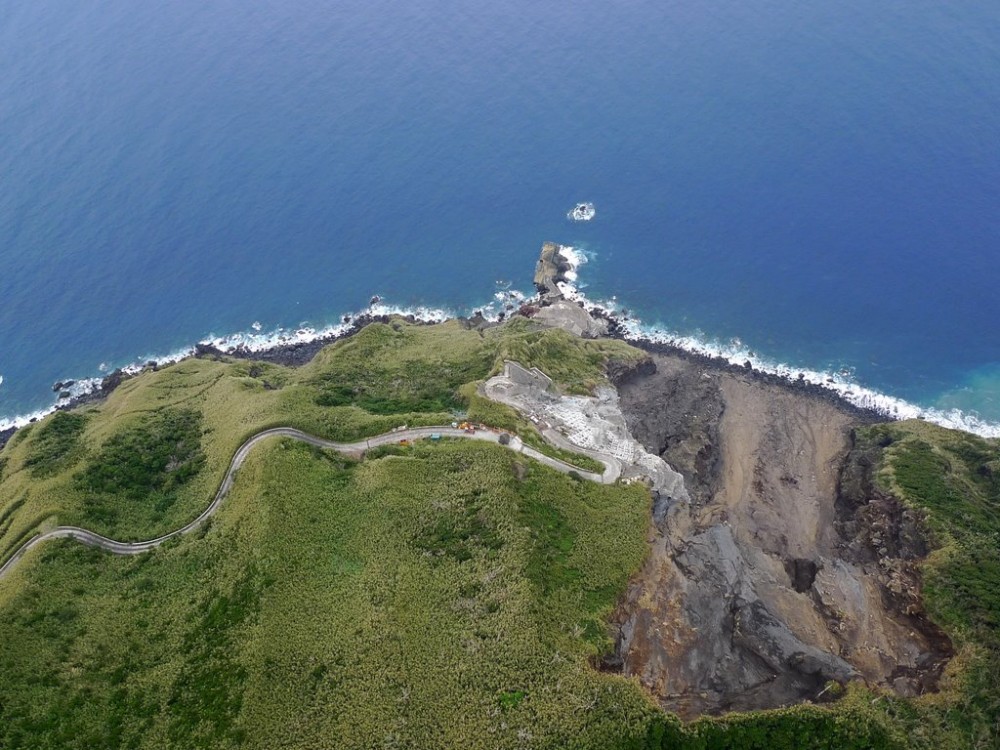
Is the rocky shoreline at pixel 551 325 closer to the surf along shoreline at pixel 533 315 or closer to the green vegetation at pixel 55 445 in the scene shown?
the surf along shoreline at pixel 533 315

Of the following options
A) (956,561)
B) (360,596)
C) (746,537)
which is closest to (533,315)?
(746,537)

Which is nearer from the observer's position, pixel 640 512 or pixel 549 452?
pixel 640 512

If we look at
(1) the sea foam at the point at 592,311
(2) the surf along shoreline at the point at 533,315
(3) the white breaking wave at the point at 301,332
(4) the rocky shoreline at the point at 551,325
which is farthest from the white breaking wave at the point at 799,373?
(3) the white breaking wave at the point at 301,332

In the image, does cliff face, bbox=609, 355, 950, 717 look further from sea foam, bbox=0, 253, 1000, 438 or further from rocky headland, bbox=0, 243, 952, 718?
sea foam, bbox=0, 253, 1000, 438

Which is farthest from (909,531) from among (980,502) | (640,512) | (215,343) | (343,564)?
(215,343)

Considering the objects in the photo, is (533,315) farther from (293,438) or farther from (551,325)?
(293,438)

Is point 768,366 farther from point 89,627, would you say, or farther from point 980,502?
point 89,627
